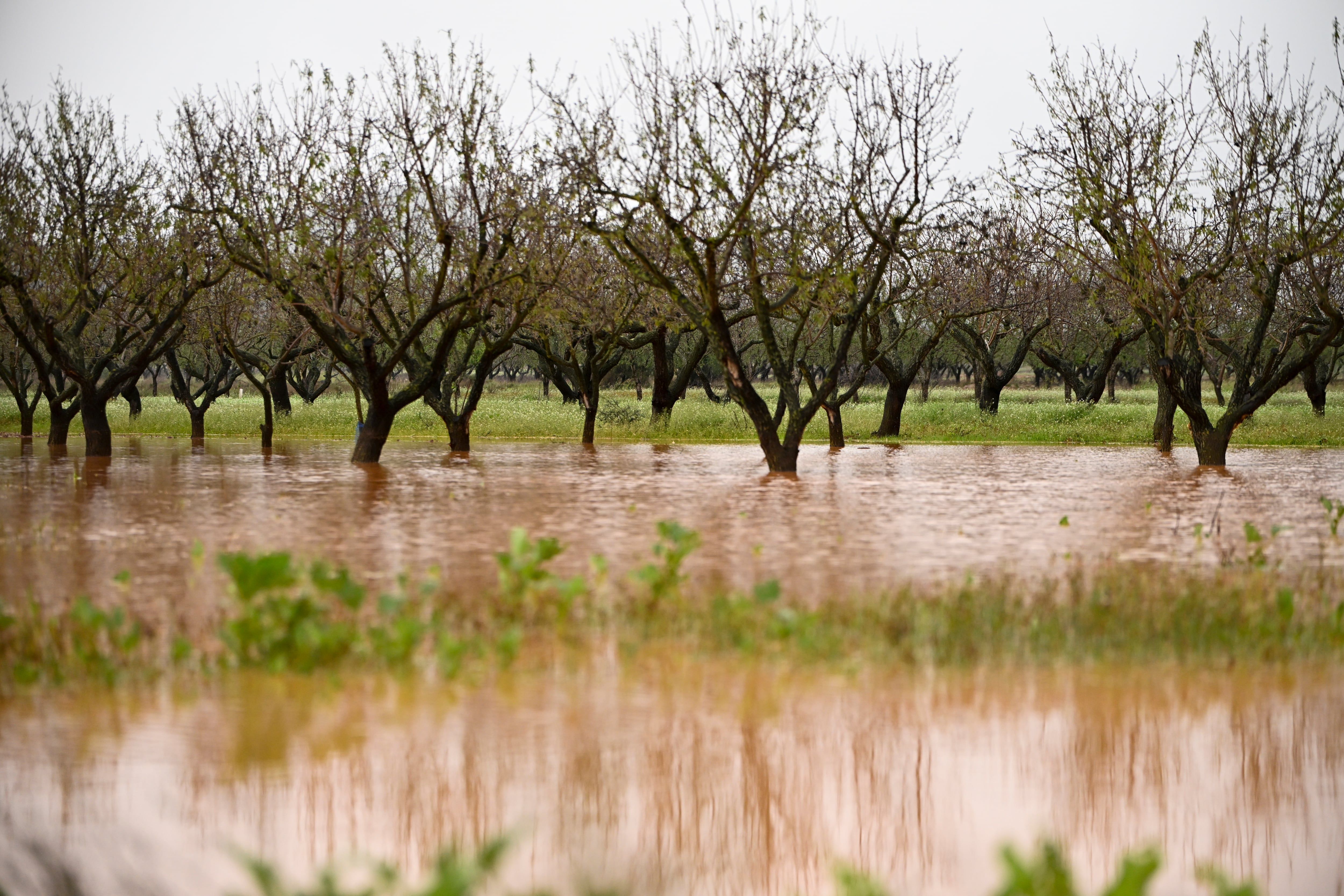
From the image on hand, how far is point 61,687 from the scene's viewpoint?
270 inches

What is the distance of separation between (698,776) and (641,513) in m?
10.4

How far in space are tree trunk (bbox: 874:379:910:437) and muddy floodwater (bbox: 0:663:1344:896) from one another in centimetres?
2728

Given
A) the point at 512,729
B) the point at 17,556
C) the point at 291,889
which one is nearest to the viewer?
the point at 291,889

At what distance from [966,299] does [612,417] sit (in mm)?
10723

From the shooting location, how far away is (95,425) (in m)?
26.8

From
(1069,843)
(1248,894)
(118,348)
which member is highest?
(118,348)

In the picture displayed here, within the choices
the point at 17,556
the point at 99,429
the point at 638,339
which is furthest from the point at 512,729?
the point at 638,339

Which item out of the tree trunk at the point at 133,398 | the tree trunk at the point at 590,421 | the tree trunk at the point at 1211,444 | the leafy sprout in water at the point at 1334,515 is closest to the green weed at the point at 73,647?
the leafy sprout in water at the point at 1334,515

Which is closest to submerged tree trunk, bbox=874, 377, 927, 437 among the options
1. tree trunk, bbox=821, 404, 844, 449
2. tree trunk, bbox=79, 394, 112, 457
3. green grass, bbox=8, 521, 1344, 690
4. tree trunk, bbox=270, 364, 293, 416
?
tree trunk, bbox=821, 404, 844, 449

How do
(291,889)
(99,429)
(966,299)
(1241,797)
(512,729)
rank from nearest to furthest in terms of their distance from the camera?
1. (291,889)
2. (1241,797)
3. (512,729)
4. (99,429)
5. (966,299)

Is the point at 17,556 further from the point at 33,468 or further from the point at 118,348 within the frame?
the point at 118,348

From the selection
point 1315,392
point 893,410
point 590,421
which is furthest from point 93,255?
point 1315,392

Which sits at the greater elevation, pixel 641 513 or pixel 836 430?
pixel 836 430

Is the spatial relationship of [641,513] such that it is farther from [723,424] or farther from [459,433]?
[723,424]
